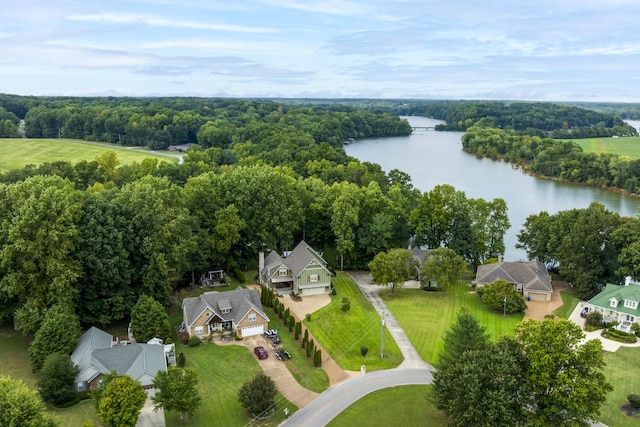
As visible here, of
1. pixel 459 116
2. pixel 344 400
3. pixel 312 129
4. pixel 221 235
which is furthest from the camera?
pixel 459 116

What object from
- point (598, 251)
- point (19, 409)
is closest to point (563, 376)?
point (19, 409)

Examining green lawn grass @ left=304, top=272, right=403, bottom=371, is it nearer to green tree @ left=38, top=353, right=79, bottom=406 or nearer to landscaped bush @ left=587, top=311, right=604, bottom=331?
landscaped bush @ left=587, top=311, right=604, bottom=331

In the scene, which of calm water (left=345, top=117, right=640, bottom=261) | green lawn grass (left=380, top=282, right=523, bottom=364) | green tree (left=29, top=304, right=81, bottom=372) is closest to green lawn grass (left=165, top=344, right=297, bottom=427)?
green tree (left=29, top=304, right=81, bottom=372)

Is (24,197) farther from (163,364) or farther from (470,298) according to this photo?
(470,298)

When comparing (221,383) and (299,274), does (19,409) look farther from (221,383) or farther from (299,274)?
(299,274)

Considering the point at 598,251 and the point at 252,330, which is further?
the point at 598,251

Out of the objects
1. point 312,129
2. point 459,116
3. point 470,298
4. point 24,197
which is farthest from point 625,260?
point 459,116
